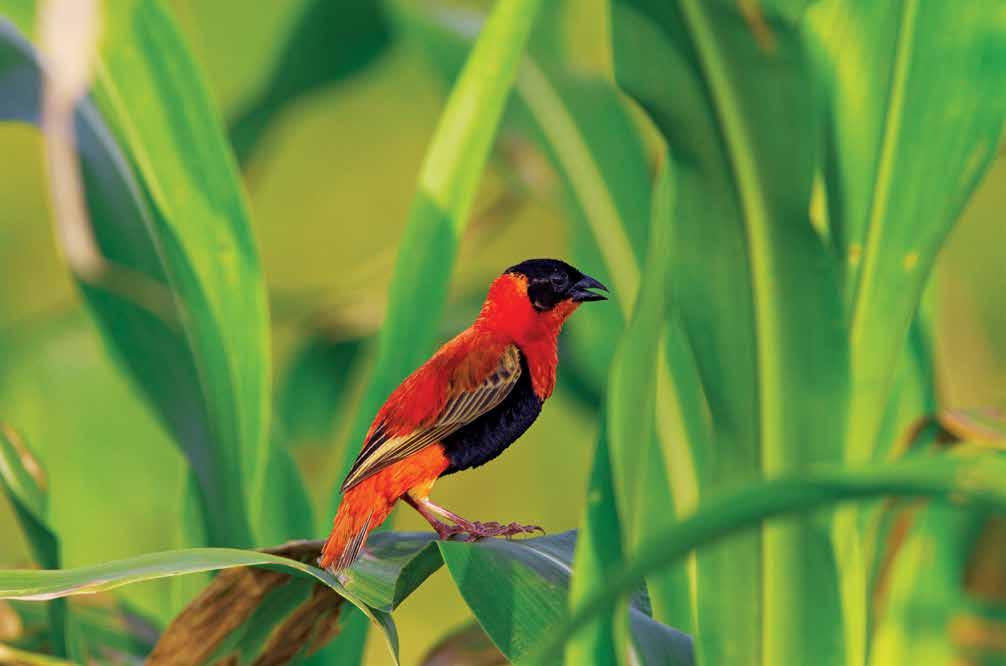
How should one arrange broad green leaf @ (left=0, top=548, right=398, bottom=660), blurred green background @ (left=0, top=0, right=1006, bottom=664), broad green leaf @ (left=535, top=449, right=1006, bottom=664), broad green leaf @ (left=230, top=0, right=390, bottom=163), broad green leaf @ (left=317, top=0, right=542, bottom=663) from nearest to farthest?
broad green leaf @ (left=535, top=449, right=1006, bottom=664), broad green leaf @ (left=0, top=548, right=398, bottom=660), broad green leaf @ (left=317, top=0, right=542, bottom=663), broad green leaf @ (left=230, top=0, right=390, bottom=163), blurred green background @ (left=0, top=0, right=1006, bottom=664)

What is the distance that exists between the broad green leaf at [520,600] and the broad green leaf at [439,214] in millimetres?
191

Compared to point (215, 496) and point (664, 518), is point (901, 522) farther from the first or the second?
point (215, 496)

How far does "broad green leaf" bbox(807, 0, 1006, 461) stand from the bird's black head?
0.43ft

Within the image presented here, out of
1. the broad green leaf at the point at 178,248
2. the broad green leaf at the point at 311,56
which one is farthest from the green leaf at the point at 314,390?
the broad green leaf at the point at 178,248

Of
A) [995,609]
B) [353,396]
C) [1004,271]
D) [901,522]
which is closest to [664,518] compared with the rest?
[901,522]

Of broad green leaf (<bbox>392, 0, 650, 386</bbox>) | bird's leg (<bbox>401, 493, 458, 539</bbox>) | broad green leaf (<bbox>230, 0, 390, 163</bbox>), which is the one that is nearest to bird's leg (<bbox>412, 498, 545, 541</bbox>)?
bird's leg (<bbox>401, 493, 458, 539</bbox>)

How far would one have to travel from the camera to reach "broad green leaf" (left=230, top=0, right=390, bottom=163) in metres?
1.21

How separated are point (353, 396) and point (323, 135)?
1.57 feet

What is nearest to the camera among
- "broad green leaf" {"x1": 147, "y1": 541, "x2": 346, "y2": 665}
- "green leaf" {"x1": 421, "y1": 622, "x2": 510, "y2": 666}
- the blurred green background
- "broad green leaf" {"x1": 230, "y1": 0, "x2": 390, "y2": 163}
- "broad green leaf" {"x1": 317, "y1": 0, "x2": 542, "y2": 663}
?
"broad green leaf" {"x1": 147, "y1": 541, "x2": 346, "y2": 665}

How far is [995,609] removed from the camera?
0.81m

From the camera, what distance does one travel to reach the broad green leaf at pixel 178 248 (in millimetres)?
724

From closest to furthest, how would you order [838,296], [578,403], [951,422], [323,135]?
1. [838,296]
2. [951,422]
3. [578,403]
4. [323,135]

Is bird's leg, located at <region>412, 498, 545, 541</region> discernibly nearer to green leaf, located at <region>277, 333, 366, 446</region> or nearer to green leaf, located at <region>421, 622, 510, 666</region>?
green leaf, located at <region>421, 622, 510, 666</region>

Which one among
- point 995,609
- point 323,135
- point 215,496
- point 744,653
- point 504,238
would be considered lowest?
point 995,609
